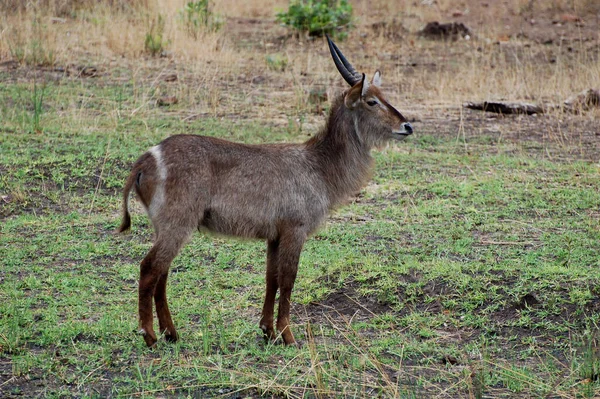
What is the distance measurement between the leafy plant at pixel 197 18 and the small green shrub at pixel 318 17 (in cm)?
159

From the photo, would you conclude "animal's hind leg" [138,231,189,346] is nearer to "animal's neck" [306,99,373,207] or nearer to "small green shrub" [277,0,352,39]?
"animal's neck" [306,99,373,207]

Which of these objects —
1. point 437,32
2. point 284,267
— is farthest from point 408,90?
point 284,267

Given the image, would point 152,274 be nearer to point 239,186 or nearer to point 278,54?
point 239,186

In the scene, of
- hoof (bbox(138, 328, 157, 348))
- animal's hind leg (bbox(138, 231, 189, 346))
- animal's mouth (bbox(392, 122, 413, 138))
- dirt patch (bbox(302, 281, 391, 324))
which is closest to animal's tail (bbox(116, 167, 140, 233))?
animal's hind leg (bbox(138, 231, 189, 346))

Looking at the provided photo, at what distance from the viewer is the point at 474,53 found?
14461 mm

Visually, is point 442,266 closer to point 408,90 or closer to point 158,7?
point 408,90

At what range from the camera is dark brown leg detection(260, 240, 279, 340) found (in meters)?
5.02

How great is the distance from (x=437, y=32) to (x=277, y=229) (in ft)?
39.4

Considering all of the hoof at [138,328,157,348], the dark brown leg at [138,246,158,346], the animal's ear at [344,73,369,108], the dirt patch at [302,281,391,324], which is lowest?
the dirt patch at [302,281,391,324]

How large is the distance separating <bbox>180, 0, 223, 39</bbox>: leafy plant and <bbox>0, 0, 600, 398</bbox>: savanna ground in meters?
0.12

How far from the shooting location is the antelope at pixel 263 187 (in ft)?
15.3

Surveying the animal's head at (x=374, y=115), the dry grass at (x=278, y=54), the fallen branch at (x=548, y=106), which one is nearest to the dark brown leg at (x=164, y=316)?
the animal's head at (x=374, y=115)

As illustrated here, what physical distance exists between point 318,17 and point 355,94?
9710mm

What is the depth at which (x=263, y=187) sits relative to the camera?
16.2 feet
